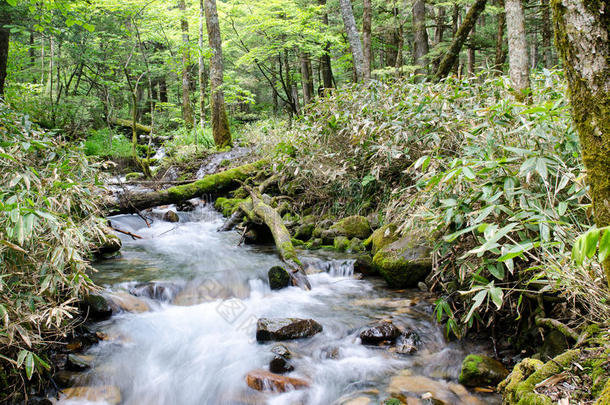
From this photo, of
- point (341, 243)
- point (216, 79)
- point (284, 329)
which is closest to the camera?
point (284, 329)

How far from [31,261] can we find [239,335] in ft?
6.55

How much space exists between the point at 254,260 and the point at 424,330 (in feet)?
10.1

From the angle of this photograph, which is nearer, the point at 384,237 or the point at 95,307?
the point at 95,307

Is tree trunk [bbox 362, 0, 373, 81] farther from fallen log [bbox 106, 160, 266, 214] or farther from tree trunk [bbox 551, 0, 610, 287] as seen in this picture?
tree trunk [bbox 551, 0, 610, 287]

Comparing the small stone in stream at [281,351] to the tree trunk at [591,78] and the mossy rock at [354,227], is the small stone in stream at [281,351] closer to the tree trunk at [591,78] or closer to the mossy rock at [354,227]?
the tree trunk at [591,78]

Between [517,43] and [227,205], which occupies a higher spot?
[517,43]

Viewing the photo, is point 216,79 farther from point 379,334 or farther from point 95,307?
point 379,334

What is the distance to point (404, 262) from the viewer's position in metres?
4.46

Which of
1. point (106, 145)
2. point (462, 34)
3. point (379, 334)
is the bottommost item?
point (379, 334)

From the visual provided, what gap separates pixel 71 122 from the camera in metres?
12.5

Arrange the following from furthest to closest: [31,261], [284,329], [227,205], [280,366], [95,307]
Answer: [227,205] → [95,307] → [284,329] → [280,366] → [31,261]

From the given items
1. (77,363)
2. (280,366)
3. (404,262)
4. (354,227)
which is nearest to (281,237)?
(354,227)

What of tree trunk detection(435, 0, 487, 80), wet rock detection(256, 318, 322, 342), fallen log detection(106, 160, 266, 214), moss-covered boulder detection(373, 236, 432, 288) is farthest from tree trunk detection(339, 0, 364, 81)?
wet rock detection(256, 318, 322, 342)

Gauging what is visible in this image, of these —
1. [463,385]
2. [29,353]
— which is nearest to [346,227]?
[463,385]
